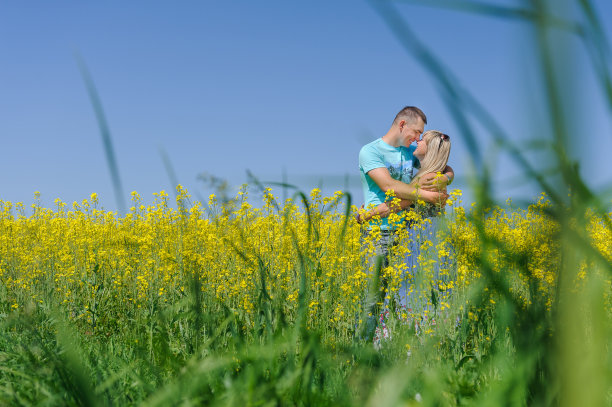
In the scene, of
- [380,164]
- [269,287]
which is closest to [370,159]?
[380,164]

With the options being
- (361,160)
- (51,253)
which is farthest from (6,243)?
(361,160)

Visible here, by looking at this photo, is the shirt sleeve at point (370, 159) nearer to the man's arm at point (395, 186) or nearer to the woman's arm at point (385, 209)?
the man's arm at point (395, 186)

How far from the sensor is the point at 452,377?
1434mm

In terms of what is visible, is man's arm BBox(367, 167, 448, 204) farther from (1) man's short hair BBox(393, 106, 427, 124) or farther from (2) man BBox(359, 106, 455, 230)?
(1) man's short hair BBox(393, 106, 427, 124)

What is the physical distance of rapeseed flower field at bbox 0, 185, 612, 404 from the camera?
Answer: 1390 mm

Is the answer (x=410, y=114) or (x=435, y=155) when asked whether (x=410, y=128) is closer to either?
(x=410, y=114)

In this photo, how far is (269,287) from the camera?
3.38 metres

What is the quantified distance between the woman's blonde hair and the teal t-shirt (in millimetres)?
147

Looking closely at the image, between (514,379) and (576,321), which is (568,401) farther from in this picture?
(514,379)

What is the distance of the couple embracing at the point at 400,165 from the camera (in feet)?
13.4

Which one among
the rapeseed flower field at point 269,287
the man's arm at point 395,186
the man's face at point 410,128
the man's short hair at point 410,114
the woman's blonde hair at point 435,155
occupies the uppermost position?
the man's short hair at point 410,114

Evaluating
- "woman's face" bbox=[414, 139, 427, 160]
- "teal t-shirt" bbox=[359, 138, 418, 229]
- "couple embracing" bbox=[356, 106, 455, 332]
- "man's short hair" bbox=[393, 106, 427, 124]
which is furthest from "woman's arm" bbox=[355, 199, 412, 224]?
"man's short hair" bbox=[393, 106, 427, 124]

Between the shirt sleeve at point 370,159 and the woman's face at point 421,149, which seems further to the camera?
the woman's face at point 421,149

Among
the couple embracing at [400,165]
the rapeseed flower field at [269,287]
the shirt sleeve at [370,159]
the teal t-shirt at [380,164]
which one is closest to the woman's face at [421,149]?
the couple embracing at [400,165]
